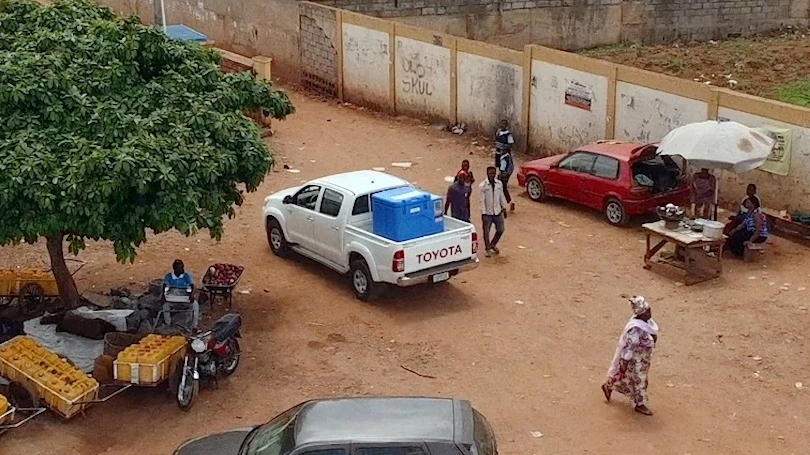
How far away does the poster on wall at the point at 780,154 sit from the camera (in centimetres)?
1648

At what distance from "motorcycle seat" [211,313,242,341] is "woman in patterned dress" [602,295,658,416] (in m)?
4.03

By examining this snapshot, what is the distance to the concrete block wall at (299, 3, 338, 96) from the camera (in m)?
25.8

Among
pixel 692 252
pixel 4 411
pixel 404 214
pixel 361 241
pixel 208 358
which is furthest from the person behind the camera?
pixel 692 252

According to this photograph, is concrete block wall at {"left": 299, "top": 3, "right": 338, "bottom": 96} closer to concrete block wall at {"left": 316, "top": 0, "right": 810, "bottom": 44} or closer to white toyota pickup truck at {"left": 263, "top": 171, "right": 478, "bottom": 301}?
concrete block wall at {"left": 316, "top": 0, "right": 810, "bottom": 44}

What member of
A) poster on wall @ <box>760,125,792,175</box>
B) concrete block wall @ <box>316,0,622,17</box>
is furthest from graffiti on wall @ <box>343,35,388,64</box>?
poster on wall @ <box>760,125,792,175</box>

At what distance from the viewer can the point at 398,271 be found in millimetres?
13688

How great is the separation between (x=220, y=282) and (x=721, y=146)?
713 centimetres

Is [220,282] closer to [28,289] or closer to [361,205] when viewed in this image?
[361,205]

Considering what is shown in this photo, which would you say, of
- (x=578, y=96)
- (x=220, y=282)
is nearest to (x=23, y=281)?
(x=220, y=282)

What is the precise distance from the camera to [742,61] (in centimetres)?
2869

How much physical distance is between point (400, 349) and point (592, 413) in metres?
2.60

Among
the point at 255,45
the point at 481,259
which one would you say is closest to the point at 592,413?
the point at 481,259

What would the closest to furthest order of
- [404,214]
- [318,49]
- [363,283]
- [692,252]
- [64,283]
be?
[64,283] → [404,214] → [363,283] → [692,252] → [318,49]

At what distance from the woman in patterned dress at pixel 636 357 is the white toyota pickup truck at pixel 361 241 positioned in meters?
3.33
